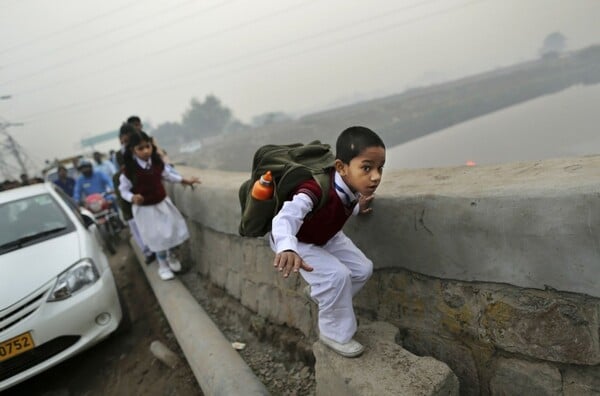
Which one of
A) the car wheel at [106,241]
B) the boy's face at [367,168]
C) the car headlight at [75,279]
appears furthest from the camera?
the car wheel at [106,241]

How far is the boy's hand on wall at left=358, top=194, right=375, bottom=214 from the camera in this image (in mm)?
1982

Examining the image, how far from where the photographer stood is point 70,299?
310 centimetres

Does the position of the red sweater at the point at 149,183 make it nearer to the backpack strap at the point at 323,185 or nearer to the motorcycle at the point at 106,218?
the backpack strap at the point at 323,185

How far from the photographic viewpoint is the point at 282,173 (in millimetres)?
1834

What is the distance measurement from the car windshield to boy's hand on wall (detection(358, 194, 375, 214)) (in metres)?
3.17

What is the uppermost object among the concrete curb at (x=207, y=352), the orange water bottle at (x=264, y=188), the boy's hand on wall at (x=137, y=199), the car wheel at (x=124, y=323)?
the orange water bottle at (x=264, y=188)

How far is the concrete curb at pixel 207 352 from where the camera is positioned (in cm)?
232

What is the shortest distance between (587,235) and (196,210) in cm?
365

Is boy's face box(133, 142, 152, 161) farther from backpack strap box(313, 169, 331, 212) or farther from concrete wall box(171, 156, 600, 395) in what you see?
backpack strap box(313, 169, 331, 212)

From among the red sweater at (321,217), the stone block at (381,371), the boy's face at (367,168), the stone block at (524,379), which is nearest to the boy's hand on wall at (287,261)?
the red sweater at (321,217)

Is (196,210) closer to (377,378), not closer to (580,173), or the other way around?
(377,378)

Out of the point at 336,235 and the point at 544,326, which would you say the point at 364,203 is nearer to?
the point at 336,235

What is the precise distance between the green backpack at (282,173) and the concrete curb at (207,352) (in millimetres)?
1021

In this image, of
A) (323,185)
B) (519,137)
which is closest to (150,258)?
(323,185)
